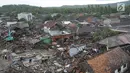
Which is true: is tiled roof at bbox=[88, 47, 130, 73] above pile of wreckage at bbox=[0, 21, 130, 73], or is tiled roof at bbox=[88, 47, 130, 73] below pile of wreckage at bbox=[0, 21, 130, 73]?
above

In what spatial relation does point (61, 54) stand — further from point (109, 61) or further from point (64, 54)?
point (109, 61)

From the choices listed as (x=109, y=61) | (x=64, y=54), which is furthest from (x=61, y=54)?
(x=109, y=61)

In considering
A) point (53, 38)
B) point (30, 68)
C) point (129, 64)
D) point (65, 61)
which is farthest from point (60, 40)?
point (129, 64)

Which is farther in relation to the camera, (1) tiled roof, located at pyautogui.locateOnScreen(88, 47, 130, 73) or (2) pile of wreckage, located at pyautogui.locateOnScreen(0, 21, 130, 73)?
(2) pile of wreckage, located at pyautogui.locateOnScreen(0, 21, 130, 73)

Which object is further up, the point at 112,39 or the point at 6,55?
the point at 112,39

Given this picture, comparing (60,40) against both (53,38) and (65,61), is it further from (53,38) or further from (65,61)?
(65,61)

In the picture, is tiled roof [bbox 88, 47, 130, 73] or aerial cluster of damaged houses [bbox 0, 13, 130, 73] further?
aerial cluster of damaged houses [bbox 0, 13, 130, 73]

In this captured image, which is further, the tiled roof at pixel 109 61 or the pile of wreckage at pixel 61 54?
the pile of wreckage at pixel 61 54

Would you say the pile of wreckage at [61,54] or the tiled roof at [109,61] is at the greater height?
the tiled roof at [109,61]
